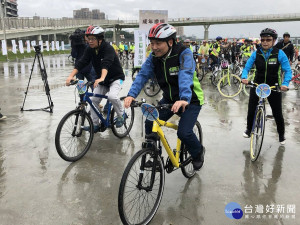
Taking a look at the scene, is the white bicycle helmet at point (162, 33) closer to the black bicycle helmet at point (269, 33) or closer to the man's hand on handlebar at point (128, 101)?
the man's hand on handlebar at point (128, 101)

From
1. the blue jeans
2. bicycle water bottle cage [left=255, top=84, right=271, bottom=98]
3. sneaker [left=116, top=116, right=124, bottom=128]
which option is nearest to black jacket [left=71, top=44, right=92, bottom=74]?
sneaker [left=116, top=116, right=124, bottom=128]

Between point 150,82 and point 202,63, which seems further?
point 202,63

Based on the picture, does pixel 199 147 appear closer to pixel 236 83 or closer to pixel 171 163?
pixel 171 163

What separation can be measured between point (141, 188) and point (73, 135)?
6.53 ft

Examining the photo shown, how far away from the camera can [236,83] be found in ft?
32.8

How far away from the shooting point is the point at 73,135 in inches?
177

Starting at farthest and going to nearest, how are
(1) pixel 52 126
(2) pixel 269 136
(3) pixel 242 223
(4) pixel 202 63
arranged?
(4) pixel 202 63
(1) pixel 52 126
(2) pixel 269 136
(3) pixel 242 223

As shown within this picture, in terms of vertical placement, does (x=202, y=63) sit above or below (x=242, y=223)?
above

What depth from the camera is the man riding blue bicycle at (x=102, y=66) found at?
4.69 meters

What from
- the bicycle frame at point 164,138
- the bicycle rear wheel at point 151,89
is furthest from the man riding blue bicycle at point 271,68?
the bicycle rear wheel at point 151,89

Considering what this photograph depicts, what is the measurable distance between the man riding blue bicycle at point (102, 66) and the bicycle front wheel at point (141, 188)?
81.0 inches

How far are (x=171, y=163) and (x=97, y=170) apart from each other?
4.27 feet

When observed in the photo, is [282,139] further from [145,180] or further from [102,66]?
[102,66]

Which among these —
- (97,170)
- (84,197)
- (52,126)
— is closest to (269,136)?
(97,170)
